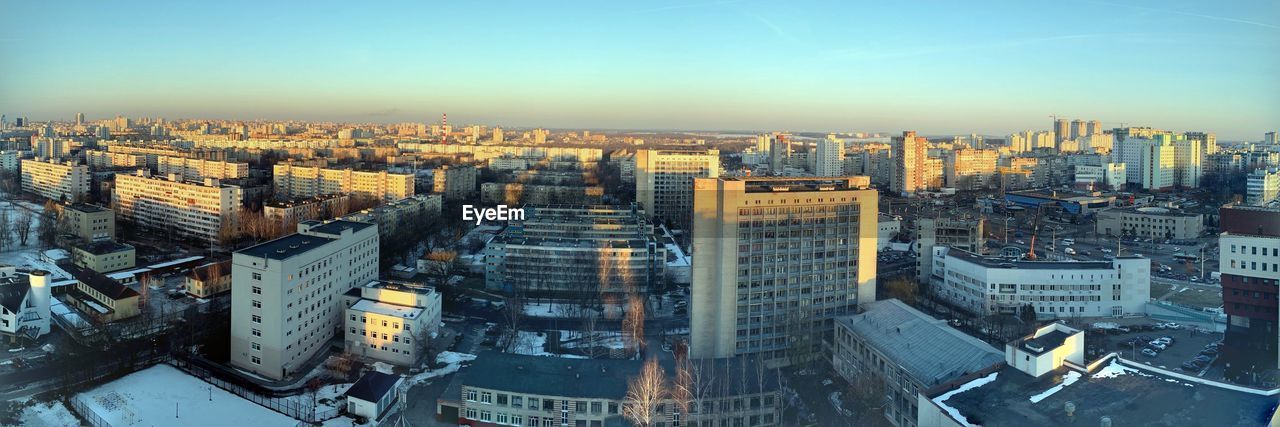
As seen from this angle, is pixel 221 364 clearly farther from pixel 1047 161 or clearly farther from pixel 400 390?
pixel 1047 161

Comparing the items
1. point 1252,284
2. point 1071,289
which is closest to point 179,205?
point 1071,289

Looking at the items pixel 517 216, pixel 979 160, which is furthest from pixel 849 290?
pixel 979 160

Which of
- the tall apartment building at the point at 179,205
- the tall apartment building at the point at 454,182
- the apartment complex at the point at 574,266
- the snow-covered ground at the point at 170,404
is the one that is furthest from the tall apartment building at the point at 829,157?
the snow-covered ground at the point at 170,404

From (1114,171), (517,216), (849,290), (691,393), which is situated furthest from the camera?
(1114,171)

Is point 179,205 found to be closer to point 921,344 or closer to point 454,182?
point 454,182

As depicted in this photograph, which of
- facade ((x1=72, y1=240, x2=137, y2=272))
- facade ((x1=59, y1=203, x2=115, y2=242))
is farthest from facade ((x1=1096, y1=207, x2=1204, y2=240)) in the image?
facade ((x1=59, y1=203, x2=115, y2=242))

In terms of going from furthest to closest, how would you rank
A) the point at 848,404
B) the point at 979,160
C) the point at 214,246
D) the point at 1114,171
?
the point at 979,160 → the point at 1114,171 → the point at 214,246 → the point at 848,404

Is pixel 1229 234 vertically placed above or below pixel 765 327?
above
